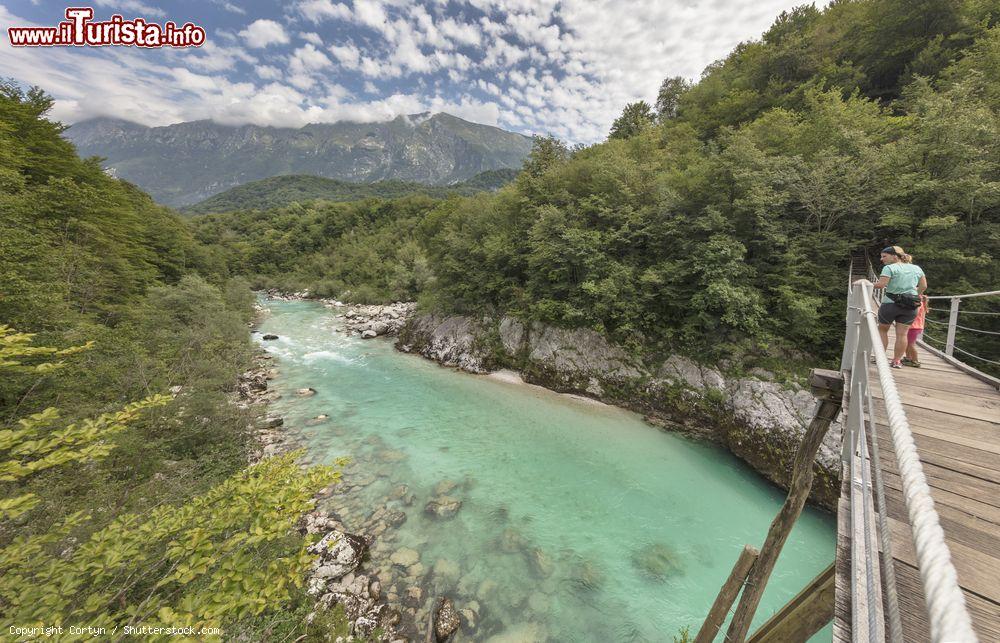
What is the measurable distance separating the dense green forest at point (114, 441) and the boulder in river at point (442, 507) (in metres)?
3.14

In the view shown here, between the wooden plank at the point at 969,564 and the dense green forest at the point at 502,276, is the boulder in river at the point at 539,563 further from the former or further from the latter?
the wooden plank at the point at 969,564

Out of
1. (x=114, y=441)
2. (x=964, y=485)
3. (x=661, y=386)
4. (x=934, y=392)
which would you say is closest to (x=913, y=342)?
(x=934, y=392)

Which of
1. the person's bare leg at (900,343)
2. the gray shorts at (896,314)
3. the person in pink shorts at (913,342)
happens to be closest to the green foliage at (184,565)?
the person's bare leg at (900,343)

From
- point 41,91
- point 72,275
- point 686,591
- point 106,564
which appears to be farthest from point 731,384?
point 41,91

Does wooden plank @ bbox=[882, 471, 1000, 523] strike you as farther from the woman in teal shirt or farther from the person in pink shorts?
the person in pink shorts

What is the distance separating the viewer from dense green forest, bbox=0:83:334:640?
254 cm

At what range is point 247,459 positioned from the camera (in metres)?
8.69

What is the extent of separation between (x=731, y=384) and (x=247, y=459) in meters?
15.2

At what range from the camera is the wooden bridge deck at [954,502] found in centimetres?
160

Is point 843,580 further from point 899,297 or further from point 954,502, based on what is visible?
point 899,297

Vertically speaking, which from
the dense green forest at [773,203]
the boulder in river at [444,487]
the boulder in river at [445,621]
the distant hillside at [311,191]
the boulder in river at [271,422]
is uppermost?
the distant hillside at [311,191]

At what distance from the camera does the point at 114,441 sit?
21.3ft

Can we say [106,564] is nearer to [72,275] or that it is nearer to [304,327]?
[72,275]

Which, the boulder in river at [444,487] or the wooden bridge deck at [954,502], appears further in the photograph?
the boulder in river at [444,487]
